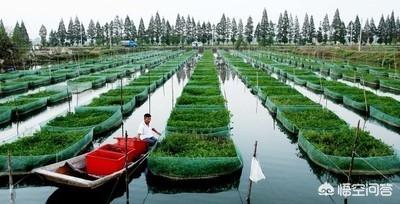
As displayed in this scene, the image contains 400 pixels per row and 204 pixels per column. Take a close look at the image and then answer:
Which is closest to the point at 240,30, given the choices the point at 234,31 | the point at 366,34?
the point at 234,31

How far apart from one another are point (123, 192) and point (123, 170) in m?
0.82

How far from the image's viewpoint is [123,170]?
41.1 feet

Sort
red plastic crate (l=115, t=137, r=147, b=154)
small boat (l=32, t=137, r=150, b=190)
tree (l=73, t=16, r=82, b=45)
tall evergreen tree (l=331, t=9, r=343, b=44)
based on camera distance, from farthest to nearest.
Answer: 1. tree (l=73, t=16, r=82, b=45)
2. tall evergreen tree (l=331, t=9, r=343, b=44)
3. red plastic crate (l=115, t=137, r=147, b=154)
4. small boat (l=32, t=137, r=150, b=190)

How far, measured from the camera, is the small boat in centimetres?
1141

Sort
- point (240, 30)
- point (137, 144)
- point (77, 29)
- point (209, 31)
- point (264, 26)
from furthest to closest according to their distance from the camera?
point (209, 31) → point (240, 30) → point (77, 29) → point (264, 26) → point (137, 144)

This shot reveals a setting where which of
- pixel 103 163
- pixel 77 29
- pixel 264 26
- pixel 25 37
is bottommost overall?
pixel 103 163

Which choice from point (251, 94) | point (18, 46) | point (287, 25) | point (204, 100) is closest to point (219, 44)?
point (287, 25)

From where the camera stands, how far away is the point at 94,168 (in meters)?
12.9

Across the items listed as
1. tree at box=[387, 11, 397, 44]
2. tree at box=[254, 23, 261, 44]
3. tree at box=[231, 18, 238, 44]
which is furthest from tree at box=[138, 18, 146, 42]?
tree at box=[387, 11, 397, 44]

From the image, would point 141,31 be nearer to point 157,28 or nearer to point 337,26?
point 157,28

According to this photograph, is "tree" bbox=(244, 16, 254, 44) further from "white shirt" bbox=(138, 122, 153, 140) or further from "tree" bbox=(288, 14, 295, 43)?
"white shirt" bbox=(138, 122, 153, 140)

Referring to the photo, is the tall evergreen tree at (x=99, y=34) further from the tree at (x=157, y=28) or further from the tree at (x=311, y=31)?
the tree at (x=311, y=31)

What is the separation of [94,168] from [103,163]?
1.43 feet

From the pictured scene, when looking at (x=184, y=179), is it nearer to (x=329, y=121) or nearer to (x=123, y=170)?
(x=123, y=170)
